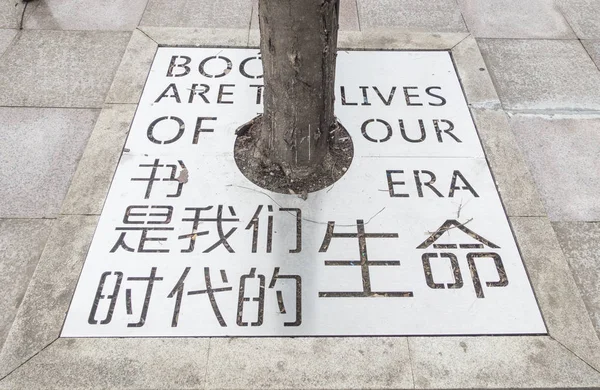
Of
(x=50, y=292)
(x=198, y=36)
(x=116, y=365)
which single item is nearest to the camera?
(x=116, y=365)

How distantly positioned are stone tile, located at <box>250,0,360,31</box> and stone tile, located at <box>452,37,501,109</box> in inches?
40.4

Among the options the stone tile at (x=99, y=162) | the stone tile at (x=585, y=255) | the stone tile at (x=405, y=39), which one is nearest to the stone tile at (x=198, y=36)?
the stone tile at (x=99, y=162)

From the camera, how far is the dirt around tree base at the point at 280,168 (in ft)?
12.7

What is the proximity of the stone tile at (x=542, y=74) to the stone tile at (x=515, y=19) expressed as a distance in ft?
0.47

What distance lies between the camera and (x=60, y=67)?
4840 mm

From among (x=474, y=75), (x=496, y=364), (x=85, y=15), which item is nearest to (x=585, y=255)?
(x=496, y=364)

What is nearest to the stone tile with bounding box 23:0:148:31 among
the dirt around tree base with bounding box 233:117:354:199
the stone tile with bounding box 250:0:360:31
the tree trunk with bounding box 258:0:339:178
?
the stone tile with bounding box 250:0:360:31

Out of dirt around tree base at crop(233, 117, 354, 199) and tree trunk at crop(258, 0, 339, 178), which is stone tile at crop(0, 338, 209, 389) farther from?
tree trunk at crop(258, 0, 339, 178)

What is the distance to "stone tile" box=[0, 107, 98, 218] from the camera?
3814 mm

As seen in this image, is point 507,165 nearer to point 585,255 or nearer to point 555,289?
point 585,255

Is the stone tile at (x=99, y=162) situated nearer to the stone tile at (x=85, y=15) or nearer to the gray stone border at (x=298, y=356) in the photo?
the gray stone border at (x=298, y=356)

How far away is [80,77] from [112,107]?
621mm

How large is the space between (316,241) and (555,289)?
1535 mm

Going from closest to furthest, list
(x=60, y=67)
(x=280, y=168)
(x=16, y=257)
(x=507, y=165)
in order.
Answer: (x=16, y=257)
(x=280, y=168)
(x=507, y=165)
(x=60, y=67)
